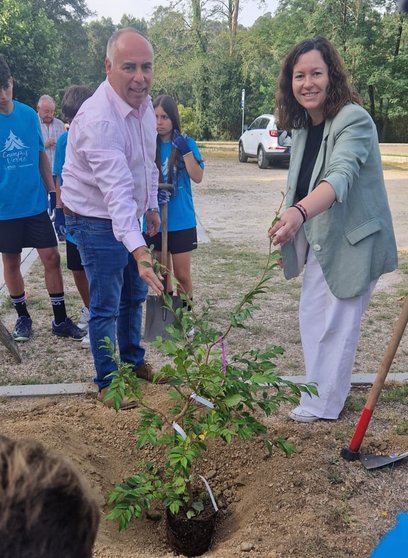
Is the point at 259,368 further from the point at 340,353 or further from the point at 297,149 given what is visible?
the point at 297,149

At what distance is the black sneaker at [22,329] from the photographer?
491 centimetres

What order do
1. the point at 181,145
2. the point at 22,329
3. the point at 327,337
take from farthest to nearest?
1. the point at 22,329
2. the point at 181,145
3. the point at 327,337

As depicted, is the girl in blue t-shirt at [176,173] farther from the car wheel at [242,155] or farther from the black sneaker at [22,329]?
the car wheel at [242,155]

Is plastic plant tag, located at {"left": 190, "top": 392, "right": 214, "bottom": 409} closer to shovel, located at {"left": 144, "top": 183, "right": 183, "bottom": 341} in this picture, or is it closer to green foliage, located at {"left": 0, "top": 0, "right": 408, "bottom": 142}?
shovel, located at {"left": 144, "top": 183, "right": 183, "bottom": 341}

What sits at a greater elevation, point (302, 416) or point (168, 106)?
point (168, 106)

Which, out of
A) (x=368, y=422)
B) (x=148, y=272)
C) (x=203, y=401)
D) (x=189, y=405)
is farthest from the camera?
(x=368, y=422)

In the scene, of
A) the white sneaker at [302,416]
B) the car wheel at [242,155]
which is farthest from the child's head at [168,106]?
the car wheel at [242,155]

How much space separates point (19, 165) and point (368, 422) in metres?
3.08

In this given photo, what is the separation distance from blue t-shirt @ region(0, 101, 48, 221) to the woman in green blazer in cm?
211

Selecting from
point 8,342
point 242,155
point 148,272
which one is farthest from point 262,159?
point 148,272

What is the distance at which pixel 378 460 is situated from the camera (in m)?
3.00

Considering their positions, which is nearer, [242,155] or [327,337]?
[327,337]

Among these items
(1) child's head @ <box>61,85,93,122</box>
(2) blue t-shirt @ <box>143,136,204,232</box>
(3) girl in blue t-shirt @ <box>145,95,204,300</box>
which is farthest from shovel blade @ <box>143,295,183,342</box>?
(1) child's head @ <box>61,85,93,122</box>

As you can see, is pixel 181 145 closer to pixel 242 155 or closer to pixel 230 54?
pixel 242 155
